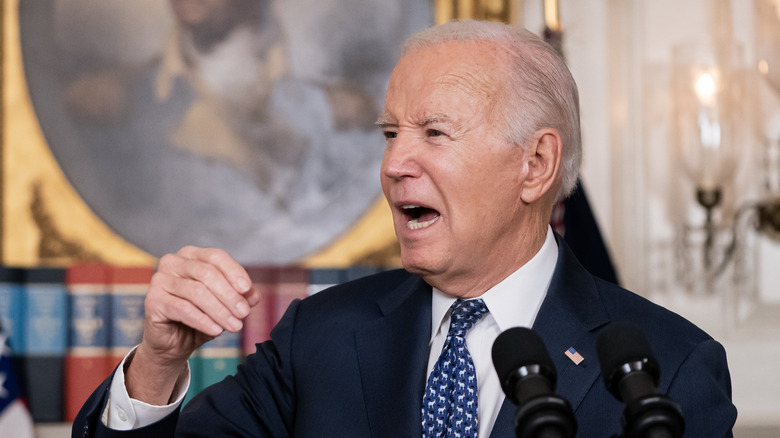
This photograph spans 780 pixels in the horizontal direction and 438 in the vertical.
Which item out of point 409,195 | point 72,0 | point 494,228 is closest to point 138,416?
point 409,195

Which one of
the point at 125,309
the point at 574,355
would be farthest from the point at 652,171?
the point at 125,309

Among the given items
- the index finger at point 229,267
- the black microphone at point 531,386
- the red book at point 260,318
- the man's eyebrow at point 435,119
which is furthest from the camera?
the red book at point 260,318

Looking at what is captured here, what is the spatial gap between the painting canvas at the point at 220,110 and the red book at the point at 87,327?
35cm

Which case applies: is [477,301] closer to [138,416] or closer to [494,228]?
[494,228]

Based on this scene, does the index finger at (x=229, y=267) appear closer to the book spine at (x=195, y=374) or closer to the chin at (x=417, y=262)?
the chin at (x=417, y=262)

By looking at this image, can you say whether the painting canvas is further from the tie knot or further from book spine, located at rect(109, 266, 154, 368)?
the tie knot

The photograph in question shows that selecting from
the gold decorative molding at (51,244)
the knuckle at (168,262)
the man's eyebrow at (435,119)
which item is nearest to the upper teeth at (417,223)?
the man's eyebrow at (435,119)

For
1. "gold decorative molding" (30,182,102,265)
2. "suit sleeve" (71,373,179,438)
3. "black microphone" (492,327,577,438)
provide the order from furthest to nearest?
"gold decorative molding" (30,182,102,265)
"suit sleeve" (71,373,179,438)
"black microphone" (492,327,577,438)

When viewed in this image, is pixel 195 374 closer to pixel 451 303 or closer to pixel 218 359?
pixel 218 359

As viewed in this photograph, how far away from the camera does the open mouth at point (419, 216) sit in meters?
1.55

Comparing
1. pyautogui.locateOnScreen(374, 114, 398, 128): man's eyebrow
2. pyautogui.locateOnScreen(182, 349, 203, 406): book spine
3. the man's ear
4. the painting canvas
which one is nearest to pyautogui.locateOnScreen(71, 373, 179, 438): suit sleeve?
pyautogui.locateOnScreen(374, 114, 398, 128): man's eyebrow

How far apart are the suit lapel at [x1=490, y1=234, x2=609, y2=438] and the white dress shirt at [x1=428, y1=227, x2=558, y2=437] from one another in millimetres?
39

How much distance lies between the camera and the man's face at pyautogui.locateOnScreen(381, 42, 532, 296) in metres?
1.53

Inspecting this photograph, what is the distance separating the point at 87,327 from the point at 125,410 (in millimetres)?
1428
